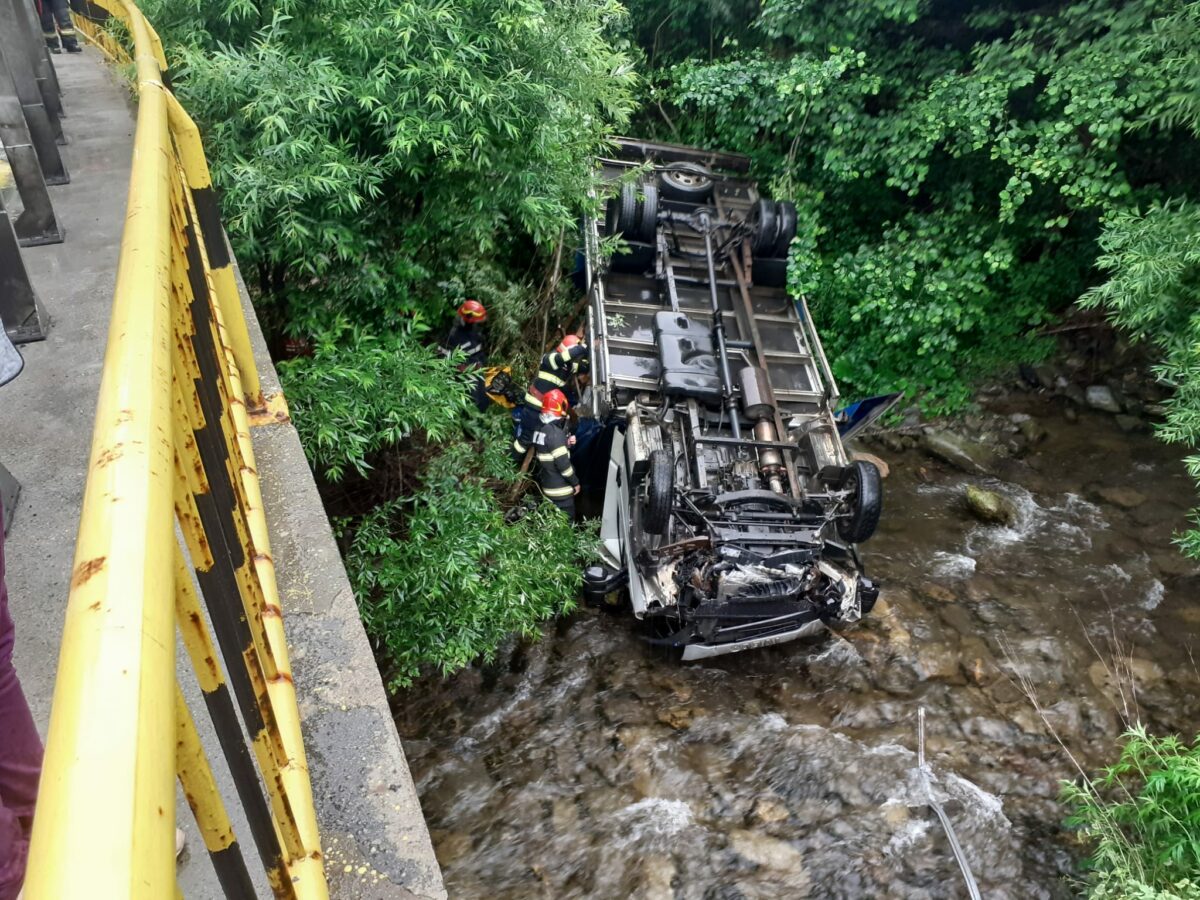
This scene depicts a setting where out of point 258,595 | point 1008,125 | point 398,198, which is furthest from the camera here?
point 1008,125

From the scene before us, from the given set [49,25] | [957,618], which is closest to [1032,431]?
[957,618]

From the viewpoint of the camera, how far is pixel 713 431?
6.36 meters

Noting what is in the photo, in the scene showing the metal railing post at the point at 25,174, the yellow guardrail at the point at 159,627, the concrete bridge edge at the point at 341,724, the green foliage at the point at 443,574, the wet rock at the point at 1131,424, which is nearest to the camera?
the yellow guardrail at the point at 159,627

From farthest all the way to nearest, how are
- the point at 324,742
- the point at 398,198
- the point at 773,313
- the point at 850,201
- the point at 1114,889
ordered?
the point at 850,201 → the point at 773,313 → the point at 398,198 → the point at 1114,889 → the point at 324,742

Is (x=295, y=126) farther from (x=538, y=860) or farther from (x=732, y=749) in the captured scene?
(x=732, y=749)

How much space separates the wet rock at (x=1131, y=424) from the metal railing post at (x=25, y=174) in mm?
9437

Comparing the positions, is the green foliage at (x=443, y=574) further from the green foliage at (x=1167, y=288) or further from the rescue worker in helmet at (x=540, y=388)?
the green foliage at (x=1167, y=288)

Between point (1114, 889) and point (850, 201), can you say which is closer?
point (1114, 889)

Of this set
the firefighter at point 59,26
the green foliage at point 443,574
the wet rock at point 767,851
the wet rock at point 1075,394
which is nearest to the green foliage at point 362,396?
the green foliage at point 443,574

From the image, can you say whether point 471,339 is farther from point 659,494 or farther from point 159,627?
point 159,627

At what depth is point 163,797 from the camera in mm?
597

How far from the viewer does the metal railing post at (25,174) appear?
3443 millimetres

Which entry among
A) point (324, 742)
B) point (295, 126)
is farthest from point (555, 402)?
point (324, 742)

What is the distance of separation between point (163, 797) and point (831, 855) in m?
5.08
